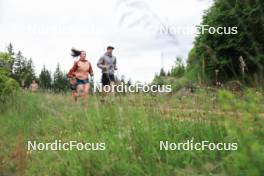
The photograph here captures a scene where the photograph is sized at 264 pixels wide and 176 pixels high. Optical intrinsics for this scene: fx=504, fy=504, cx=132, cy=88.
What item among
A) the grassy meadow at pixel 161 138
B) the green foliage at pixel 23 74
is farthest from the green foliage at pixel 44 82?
the grassy meadow at pixel 161 138

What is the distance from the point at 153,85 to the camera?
764 centimetres

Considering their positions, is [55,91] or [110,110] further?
[55,91]

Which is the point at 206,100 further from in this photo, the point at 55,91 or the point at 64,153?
the point at 55,91

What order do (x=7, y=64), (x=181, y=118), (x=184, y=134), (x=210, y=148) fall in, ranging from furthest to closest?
(x=7, y=64) → (x=181, y=118) → (x=184, y=134) → (x=210, y=148)

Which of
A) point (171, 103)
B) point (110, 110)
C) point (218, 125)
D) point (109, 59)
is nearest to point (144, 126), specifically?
point (218, 125)

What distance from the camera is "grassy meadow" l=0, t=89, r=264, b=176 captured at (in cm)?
280

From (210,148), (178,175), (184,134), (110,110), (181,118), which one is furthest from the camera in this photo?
(110,110)

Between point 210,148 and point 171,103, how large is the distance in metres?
2.11

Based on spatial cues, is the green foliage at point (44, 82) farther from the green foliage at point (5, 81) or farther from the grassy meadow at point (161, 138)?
the grassy meadow at point (161, 138)

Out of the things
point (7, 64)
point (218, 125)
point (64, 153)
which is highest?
point (7, 64)

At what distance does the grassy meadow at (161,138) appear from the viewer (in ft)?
9.20

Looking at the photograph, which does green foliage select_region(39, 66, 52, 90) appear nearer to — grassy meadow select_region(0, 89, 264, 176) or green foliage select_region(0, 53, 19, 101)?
green foliage select_region(0, 53, 19, 101)

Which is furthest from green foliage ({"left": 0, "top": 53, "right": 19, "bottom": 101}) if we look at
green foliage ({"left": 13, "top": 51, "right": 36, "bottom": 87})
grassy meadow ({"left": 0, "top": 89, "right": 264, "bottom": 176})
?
grassy meadow ({"left": 0, "top": 89, "right": 264, "bottom": 176})

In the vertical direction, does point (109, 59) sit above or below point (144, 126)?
above
